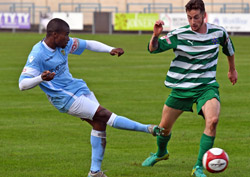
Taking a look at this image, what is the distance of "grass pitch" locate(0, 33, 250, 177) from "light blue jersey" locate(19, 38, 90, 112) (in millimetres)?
1142

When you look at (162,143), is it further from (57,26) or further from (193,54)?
(57,26)

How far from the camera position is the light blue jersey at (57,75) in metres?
7.36

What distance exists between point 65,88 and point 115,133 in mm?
3938

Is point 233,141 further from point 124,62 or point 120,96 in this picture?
point 124,62

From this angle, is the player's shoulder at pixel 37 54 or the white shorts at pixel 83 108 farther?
the white shorts at pixel 83 108

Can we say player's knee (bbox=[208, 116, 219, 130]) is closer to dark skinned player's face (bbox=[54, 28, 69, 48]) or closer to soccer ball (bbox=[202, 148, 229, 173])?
soccer ball (bbox=[202, 148, 229, 173])

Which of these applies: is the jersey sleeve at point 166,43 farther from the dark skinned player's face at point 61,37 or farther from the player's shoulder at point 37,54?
the player's shoulder at point 37,54

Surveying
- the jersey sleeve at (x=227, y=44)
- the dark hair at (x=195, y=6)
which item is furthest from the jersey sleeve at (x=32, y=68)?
the jersey sleeve at (x=227, y=44)

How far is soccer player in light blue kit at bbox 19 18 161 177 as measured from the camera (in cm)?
739

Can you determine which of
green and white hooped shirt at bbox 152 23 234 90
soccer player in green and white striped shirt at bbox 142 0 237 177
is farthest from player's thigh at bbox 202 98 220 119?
green and white hooped shirt at bbox 152 23 234 90

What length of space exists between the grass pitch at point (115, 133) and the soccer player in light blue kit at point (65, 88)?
0.79 m

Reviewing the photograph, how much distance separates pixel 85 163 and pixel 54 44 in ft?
7.01

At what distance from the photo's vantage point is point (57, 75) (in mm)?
7629

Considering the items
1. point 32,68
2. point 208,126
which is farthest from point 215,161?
point 32,68
